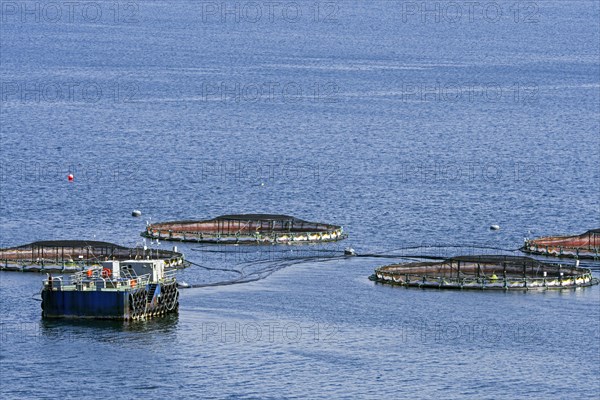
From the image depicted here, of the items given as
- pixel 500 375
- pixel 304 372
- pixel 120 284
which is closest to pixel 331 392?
pixel 304 372

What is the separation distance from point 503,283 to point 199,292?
30.3m

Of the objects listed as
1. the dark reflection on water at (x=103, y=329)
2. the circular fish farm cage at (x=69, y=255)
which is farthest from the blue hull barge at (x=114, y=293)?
the circular fish farm cage at (x=69, y=255)

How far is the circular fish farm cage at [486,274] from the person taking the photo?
188m

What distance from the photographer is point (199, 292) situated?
18275cm

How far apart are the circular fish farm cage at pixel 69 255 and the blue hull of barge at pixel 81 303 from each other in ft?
68.8

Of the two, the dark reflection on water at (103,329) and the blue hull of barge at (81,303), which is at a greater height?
the blue hull of barge at (81,303)

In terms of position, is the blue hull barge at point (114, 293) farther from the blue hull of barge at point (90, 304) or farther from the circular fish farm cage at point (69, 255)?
the circular fish farm cage at point (69, 255)

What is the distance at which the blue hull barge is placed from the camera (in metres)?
168

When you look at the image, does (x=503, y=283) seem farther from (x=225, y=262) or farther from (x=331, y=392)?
(x=331, y=392)

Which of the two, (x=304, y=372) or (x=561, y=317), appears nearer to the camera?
(x=304, y=372)

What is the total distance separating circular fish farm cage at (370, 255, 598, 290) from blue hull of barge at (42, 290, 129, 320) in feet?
108

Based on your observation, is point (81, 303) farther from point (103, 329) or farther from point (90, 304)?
point (103, 329)

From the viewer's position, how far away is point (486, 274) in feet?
630

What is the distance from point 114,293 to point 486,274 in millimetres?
42510
